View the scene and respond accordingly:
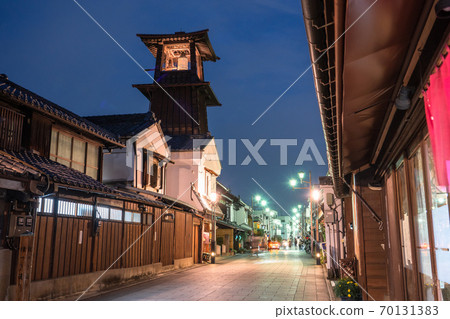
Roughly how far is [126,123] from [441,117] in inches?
963

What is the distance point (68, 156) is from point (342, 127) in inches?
513

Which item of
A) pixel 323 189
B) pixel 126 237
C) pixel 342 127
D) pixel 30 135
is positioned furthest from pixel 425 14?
pixel 323 189

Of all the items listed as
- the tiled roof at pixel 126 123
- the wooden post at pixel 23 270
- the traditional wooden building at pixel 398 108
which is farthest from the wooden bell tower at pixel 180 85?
the traditional wooden building at pixel 398 108

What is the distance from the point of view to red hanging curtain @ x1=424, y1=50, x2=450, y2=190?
346cm

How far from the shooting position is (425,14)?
337cm

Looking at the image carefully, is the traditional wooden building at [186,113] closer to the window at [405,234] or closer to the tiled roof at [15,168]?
the tiled roof at [15,168]

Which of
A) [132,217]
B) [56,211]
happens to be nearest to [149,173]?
[132,217]

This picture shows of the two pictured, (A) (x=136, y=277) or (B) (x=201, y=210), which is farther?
(B) (x=201, y=210)

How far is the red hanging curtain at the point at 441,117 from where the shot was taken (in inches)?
136

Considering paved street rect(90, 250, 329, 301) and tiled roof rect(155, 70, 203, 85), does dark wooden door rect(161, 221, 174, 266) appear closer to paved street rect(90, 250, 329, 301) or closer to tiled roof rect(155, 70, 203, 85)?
paved street rect(90, 250, 329, 301)

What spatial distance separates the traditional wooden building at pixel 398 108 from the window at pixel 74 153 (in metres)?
11.4

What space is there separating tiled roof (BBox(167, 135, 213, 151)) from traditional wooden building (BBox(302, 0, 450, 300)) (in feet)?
79.5
